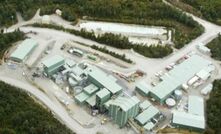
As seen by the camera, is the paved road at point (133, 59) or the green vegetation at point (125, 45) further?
the green vegetation at point (125, 45)

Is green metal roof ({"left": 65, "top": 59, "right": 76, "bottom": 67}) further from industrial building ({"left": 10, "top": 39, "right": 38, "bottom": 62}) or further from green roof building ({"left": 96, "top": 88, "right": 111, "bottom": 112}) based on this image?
green roof building ({"left": 96, "top": 88, "right": 111, "bottom": 112})

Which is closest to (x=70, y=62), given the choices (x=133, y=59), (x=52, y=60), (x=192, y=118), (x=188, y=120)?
(x=52, y=60)

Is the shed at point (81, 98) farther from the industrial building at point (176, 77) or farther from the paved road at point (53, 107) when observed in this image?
the industrial building at point (176, 77)

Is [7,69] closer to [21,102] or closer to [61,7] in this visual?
[21,102]

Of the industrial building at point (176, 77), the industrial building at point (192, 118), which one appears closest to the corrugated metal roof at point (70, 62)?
the industrial building at point (176, 77)

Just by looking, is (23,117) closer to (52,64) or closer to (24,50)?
(52,64)

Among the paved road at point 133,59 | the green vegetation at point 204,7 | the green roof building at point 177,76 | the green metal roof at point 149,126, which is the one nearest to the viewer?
the green metal roof at point 149,126

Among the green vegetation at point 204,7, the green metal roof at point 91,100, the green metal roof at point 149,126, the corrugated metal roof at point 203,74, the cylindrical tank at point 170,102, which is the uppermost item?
the green vegetation at point 204,7
